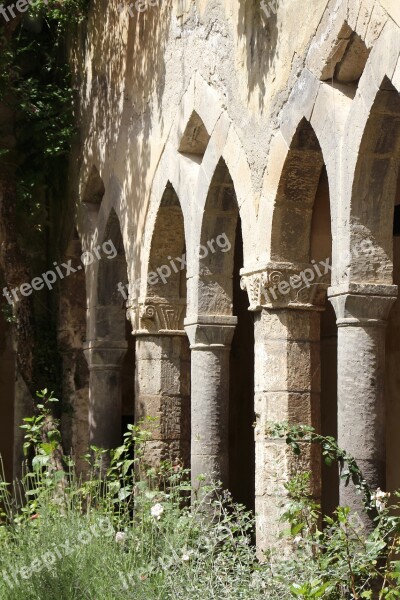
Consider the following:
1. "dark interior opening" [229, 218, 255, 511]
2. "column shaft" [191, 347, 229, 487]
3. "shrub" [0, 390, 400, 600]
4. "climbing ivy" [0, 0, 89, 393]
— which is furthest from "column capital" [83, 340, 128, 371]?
"shrub" [0, 390, 400, 600]

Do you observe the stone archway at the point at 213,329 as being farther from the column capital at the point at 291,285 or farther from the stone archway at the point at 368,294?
the stone archway at the point at 368,294

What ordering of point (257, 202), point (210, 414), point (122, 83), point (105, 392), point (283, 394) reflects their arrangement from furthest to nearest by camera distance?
point (105, 392)
point (122, 83)
point (210, 414)
point (257, 202)
point (283, 394)

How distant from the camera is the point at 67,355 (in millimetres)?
11906

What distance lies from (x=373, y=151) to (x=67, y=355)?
6499 millimetres

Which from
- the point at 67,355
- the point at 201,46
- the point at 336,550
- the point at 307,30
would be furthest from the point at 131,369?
the point at 336,550

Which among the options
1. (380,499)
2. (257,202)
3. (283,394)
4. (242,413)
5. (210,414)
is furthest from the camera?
(242,413)

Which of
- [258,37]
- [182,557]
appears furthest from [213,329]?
[182,557]

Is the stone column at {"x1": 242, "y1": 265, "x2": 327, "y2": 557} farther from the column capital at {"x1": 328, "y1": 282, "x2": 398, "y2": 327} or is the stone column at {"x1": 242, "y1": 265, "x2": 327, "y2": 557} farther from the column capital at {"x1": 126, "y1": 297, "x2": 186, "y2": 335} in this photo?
the column capital at {"x1": 126, "y1": 297, "x2": 186, "y2": 335}

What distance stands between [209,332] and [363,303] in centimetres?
224

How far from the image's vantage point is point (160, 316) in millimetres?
9312

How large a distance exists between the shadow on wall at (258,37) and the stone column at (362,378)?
1.84 meters

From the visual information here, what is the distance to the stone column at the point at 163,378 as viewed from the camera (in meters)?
9.26

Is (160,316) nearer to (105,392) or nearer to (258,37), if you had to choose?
(105,392)

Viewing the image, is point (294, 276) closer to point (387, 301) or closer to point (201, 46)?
point (387, 301)
